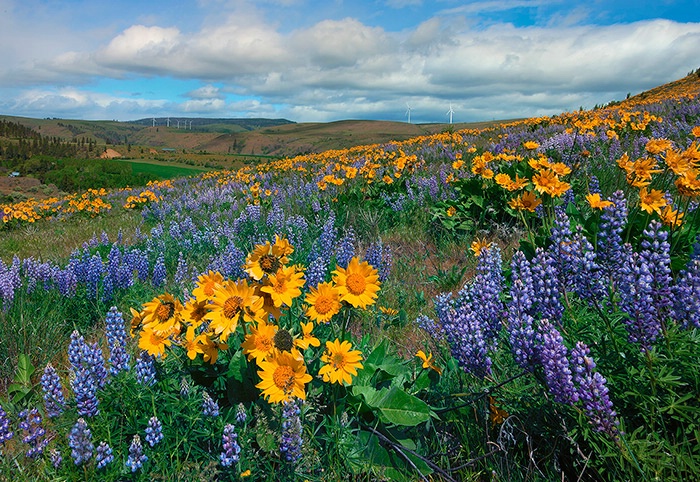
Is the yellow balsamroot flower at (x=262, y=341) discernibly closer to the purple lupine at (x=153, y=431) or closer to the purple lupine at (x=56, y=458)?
the purple lupine at (x=153, y=431)

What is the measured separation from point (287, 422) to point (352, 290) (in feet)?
1.85

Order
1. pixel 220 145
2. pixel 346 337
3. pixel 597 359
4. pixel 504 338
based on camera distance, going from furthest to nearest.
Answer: pixel 220 145 < pixel 346 337 < pixel 504 338 < pixel 597 359

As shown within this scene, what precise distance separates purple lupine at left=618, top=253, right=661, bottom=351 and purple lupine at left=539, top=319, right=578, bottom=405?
0.86ft

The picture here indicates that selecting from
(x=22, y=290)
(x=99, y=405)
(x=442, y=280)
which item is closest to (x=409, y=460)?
(x=99, y=405)

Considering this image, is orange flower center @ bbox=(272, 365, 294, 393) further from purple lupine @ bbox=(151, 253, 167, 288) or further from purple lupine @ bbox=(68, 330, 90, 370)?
purple lupine @ bbox=(151, 253, 167, 288)

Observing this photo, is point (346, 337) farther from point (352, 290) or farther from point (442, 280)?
point (442, 280)

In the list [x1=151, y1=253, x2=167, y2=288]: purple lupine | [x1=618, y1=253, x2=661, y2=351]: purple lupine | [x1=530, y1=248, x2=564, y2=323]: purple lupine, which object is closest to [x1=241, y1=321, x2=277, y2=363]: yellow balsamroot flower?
[x1=530, y1=248, x2=564, y2=323]: purple lupine

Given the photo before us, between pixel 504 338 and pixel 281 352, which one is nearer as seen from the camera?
pixel 281 352

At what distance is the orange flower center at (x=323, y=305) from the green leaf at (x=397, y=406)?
0.46 m

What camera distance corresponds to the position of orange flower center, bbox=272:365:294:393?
1658mm

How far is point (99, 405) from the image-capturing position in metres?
1.98

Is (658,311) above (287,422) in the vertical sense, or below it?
above

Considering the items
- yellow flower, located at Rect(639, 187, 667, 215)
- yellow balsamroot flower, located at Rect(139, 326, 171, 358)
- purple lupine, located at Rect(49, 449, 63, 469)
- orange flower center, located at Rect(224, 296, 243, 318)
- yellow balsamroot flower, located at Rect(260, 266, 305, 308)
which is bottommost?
purple lupine, located at Rect(49, 449, 63, 469)

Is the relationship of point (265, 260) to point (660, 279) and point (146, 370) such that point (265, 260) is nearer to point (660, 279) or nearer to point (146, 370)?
point (146, 370)
